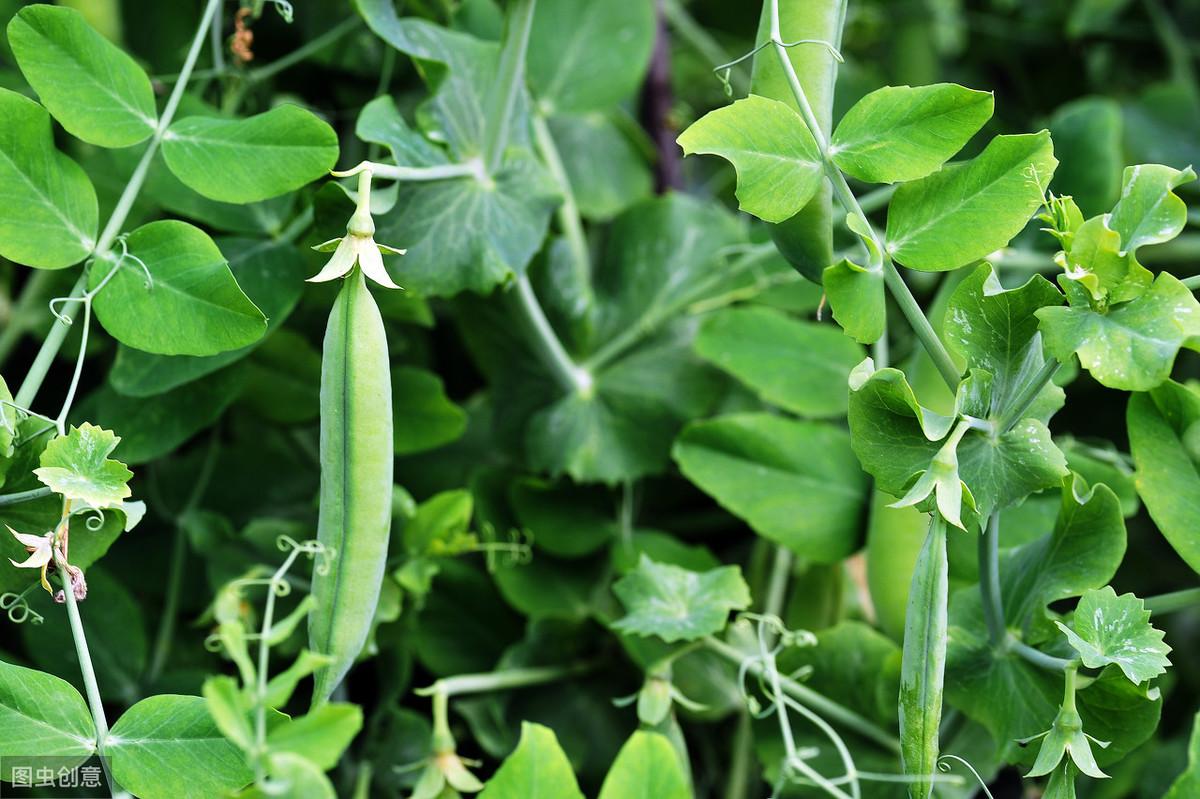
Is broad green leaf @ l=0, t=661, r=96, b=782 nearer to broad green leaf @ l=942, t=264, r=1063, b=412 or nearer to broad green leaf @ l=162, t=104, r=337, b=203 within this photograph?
broad green leaf @ l=162, t=104, r=337, b=203

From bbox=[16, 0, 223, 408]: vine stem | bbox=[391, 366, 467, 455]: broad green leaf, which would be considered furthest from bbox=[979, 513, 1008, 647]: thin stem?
bbox=[16, 0, 223, 408]: vine stem

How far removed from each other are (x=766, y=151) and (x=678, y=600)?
0.25 metres

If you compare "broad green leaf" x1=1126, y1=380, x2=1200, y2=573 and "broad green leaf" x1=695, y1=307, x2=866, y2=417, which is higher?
"broad green leaf" x1=1126, y1=380, x2=1200, y2=573

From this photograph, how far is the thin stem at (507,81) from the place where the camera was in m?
0.58

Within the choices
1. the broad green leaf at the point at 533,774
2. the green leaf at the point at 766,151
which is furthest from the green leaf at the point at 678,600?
the green leaf at the point at 766,151

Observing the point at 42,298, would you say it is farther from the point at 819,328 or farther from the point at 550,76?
the point at 819,328

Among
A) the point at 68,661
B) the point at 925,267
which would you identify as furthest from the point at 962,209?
the point at 68,661

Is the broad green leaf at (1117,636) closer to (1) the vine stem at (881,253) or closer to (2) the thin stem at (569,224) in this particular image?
(1) the vine stem at (881,253)

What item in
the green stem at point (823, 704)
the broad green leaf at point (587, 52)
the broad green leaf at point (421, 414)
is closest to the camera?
the green stem at point (823, 704)

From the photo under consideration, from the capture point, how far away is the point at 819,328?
0.75 m

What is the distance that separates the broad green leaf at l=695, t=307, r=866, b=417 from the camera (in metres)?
0.73

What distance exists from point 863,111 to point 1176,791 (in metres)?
0.31

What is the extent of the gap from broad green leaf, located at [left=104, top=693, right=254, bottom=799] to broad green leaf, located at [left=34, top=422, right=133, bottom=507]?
3.7 inches

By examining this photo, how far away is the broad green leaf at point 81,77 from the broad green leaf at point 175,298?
2.5 inches
